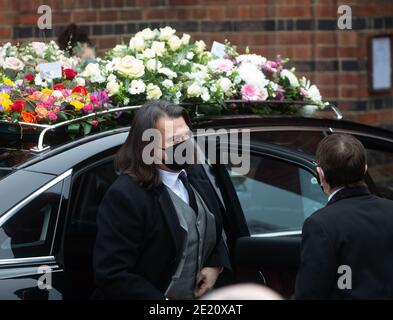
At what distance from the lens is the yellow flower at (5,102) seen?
188 inches

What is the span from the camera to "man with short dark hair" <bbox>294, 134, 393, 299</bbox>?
3.48m

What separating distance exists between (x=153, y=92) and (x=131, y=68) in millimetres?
→ 199

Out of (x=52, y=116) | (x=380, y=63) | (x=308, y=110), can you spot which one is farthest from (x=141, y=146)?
(x=380, y=63)

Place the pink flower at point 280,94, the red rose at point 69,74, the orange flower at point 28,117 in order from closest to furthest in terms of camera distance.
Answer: the orange flower at point 28,117, the red rose at point 69,74, the pink flower at point 280,94

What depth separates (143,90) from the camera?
5.10 meters

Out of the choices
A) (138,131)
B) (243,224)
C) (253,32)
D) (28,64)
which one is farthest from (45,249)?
(253,32)

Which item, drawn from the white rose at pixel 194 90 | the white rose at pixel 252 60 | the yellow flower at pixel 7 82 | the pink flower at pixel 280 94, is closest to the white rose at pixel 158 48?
the white rose at pixel 194 90

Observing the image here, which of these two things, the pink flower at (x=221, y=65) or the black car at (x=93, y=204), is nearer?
the black car at (x=93, y=204)

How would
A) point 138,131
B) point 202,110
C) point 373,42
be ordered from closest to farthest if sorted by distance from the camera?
1. point 138,131
2. point 202,110
3. point 373,42

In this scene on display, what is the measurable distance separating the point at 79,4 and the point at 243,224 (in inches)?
212

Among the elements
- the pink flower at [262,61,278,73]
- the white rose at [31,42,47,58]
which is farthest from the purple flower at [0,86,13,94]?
the pink flower at [262,61,278,73]

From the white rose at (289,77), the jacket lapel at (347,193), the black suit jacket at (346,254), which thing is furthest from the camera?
the white rose at (289,77)

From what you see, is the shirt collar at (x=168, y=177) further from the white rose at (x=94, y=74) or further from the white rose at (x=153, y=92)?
the white rose at (x=94, y=74)
